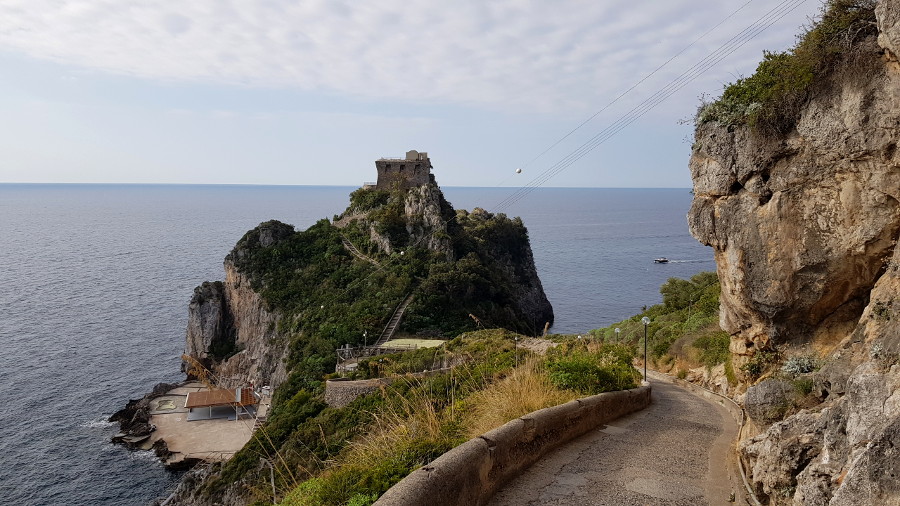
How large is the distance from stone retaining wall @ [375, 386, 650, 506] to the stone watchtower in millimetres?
51390

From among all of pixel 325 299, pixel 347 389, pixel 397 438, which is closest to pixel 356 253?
pixel 325 299

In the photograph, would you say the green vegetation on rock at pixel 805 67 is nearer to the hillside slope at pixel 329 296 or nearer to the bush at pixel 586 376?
the bush at pixel 586 376

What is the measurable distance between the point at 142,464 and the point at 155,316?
3943cm

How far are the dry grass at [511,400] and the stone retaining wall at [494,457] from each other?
1.26 ft

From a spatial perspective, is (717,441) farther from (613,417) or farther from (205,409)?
(205,409)

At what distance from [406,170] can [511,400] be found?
53051 millimetres

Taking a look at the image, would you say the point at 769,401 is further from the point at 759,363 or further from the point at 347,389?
the point at 347,389

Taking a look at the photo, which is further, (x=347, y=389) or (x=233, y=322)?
(x=233, y=322)

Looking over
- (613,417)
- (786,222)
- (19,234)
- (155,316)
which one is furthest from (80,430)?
(19,234)

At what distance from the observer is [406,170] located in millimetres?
61406

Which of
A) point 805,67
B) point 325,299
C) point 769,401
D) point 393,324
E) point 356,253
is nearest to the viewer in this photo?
point 769,401

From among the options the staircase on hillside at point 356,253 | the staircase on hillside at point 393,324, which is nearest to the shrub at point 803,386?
the staircase on hillside at point 393,324

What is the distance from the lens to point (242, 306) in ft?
184

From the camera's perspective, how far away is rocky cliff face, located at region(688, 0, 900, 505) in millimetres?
6484
